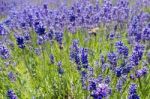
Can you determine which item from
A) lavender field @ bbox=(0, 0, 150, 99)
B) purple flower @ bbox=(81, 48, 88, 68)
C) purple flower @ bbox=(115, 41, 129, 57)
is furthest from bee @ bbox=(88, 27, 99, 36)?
purple flower @ bbox=(81, 48, 88, 68)

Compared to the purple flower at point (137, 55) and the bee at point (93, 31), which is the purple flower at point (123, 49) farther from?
the bee at point (93, 31)

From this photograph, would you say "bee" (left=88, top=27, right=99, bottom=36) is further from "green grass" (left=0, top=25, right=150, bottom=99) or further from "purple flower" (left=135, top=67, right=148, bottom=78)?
"purple flower" (left=135, top=67, right=148, bottom=78)

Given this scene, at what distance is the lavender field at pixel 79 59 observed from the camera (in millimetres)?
2836

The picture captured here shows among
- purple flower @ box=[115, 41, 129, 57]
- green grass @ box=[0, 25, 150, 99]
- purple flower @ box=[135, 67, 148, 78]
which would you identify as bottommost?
green grass @ box=[0, 25, 150, 99]

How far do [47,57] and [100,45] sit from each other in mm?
799

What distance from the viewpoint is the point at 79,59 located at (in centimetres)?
300

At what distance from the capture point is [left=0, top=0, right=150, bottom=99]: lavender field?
2836 millimetres

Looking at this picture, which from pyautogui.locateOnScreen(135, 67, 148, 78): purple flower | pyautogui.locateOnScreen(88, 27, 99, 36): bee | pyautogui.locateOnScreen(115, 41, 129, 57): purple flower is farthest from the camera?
pyautogui.locateOnScreen(88, 27, 99, 36): bee

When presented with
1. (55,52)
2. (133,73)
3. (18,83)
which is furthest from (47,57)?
(133,73)

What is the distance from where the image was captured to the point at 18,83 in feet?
11.2

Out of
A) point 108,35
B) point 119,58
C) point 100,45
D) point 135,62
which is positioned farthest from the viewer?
point 108,35

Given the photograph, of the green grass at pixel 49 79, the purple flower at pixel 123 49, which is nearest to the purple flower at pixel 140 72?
the green grass at pixel 49 79

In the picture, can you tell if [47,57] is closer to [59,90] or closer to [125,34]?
[59,90]

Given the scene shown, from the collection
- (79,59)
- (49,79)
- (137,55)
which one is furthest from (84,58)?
(49,79)
